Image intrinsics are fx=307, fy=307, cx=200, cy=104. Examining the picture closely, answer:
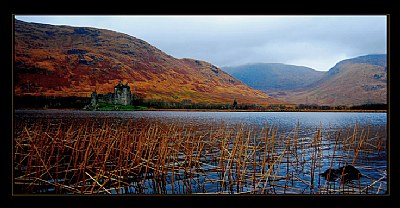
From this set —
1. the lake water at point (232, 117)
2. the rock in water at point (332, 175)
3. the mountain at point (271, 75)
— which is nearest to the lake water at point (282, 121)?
the lake water at point (232, 117)

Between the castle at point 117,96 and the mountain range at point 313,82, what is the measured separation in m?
1.86

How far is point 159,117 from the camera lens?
5.77m

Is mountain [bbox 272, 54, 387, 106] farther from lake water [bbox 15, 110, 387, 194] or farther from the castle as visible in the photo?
the castle

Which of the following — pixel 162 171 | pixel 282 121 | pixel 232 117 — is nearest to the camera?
pixel 162 171

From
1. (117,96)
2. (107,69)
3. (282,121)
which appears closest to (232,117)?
(282,121)

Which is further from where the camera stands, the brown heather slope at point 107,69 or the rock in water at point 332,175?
the brown heather slope at point 107,69

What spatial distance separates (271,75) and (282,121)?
1.28 meters

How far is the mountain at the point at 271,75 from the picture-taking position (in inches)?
225

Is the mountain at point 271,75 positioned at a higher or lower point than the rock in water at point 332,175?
higher

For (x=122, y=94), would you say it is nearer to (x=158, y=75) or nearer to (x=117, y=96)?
(x=117, y=96)

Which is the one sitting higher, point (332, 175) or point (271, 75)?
point (271, 75)

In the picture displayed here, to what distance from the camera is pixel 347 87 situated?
570 centimetres

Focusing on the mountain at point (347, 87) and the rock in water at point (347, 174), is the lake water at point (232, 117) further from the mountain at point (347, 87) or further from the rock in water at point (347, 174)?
the rock in water at point (347, 174)
